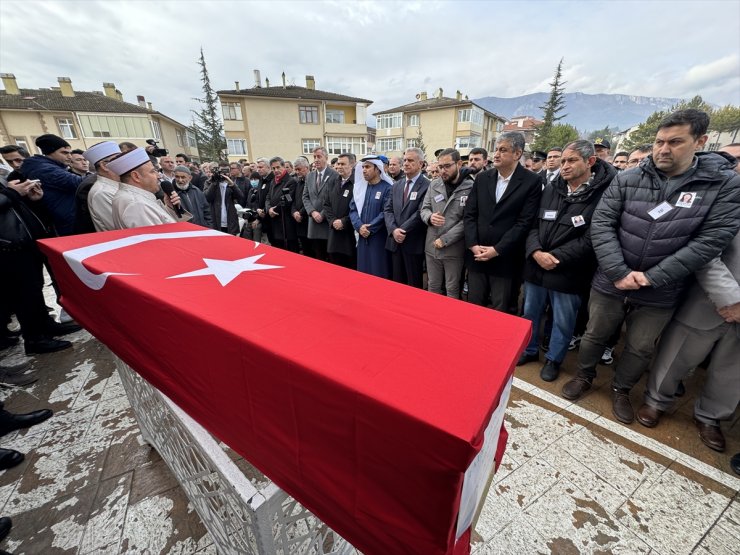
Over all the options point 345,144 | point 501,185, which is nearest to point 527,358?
point 501,185

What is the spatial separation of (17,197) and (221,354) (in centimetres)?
373

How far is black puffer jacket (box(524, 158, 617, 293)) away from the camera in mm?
2568

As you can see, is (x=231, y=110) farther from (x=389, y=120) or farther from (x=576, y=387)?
(x=576, y=387)

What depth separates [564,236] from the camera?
8.79ft

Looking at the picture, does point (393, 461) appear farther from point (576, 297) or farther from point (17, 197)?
point (17, 197)

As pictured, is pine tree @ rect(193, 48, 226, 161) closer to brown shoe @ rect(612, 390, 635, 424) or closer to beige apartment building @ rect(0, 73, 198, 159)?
beige apartment building @ rect(0, 73, 198, 159)

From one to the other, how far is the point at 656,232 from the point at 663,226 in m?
0.05

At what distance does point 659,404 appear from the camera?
7.90 ft

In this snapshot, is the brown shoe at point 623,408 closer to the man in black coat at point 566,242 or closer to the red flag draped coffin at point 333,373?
the man in black coat at point 566,242

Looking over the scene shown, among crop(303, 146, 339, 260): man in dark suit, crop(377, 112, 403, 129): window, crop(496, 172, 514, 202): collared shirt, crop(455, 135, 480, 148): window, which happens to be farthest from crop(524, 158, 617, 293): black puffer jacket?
crop(377, 112, 403, 129): window

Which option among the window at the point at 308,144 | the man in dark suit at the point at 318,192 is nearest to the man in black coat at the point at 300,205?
the man in dark suit at the point at 318,192

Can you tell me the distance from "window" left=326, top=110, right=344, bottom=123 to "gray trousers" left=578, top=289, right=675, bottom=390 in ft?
105

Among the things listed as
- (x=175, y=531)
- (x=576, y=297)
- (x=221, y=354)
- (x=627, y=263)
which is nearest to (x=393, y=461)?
(x=221, y=354)

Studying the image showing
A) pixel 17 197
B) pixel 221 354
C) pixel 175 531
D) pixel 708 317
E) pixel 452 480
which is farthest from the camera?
pixel 17 197
